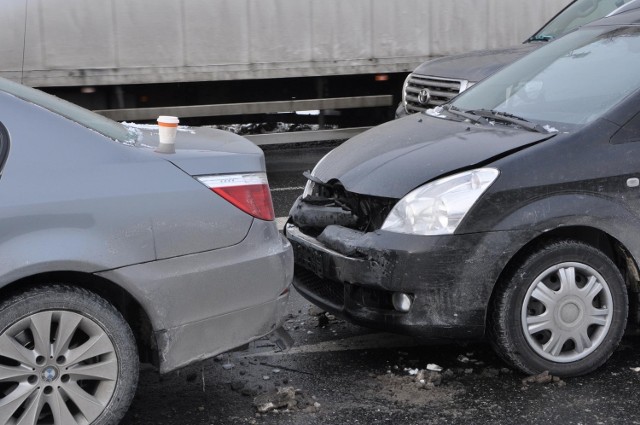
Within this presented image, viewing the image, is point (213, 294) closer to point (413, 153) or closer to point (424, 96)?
point (413, 153)

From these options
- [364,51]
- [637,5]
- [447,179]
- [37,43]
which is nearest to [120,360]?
[447,179]

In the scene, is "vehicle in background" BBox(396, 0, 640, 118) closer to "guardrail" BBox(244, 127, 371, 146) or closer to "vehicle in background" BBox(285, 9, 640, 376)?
"guardrail" BBox(244, 127, 371, 146)

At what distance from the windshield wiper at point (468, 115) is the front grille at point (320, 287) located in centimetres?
117

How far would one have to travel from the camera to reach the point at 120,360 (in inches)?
155

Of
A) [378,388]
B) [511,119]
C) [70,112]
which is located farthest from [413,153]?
[70,112]

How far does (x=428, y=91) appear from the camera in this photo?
962 centimetres

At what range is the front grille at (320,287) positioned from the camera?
4950 mm

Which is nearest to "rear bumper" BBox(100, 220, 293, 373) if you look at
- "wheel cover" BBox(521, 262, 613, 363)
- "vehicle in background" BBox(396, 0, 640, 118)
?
"wheel cover" BBox(521, 262, 613, 363)

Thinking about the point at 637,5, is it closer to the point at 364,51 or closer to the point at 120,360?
the point at 120,360

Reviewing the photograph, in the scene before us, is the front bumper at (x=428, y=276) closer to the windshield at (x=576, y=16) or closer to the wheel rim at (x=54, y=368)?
the wheel rim at (x=54, y=368)

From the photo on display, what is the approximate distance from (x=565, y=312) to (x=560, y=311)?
3cm

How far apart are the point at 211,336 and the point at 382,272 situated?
2.91ft

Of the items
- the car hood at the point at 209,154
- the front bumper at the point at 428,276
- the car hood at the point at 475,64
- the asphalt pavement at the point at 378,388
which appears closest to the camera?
the car hood at the point at 209,154

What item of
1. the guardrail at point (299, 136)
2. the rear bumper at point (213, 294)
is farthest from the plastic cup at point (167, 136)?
the guardrail at point (299, 136)
